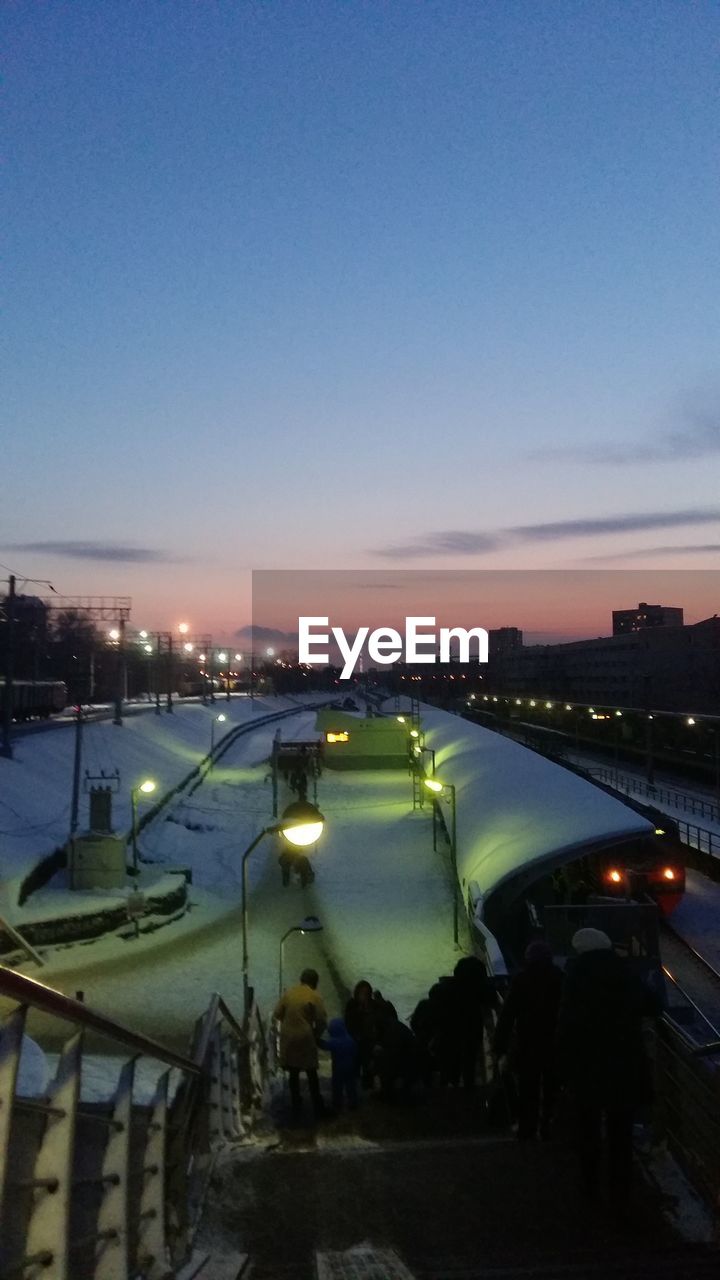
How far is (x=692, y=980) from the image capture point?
667 inches

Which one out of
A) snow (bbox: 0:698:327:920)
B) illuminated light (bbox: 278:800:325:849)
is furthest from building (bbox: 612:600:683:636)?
illuminated light (bbox: 278:800:325:849)

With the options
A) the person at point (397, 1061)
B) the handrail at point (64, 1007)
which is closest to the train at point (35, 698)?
the person at point (397, 1061)

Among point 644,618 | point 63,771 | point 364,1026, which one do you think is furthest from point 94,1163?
point 644,618

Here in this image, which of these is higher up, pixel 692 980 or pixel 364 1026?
pixel 364 1026

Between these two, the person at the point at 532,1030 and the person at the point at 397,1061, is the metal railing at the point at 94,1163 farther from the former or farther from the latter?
the person at the point at 397,1061

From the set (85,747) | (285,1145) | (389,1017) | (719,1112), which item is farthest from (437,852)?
(719,1112)

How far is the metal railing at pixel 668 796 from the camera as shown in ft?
110

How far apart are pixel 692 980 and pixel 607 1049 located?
14.1 meters

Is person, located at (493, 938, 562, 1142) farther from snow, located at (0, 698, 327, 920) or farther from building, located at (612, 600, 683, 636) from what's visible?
building, located at (612, 600, 683, 636)

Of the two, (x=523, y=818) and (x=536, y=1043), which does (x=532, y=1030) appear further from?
(x=523, y=818)

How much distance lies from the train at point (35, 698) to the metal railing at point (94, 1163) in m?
37.0

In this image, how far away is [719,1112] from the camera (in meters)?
4.28

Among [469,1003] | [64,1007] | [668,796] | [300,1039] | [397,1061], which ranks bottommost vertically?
[668,796]

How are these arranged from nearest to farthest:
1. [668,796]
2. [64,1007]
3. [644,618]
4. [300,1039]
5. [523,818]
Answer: [64,1007], [300,1039], [523,818], [668,796], [644,618]
